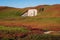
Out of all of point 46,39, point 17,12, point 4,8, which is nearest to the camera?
point 46,39

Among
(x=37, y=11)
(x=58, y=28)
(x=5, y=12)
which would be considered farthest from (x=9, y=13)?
(x=58, y=28)

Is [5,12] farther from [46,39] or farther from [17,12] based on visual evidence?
[46,39]

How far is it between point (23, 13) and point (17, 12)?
14.8ft

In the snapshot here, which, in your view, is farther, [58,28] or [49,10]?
[49,10]

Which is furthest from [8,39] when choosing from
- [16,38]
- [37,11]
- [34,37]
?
[37,11]

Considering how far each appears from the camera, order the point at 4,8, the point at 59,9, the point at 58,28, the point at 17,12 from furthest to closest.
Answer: the point at 4,8 → the point at 17,12 → the point at 59,9 → the point at 58,28

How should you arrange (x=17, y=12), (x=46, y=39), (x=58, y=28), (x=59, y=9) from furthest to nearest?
(x=17, y=12) → (x=59, y=9) → (x=58, y=28) → (x=46, y=39)

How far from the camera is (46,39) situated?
27719 millimetres

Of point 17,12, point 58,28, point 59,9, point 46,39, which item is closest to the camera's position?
point 46,39

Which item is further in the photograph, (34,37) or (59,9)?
(59,9)

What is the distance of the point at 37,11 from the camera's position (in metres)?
82.2

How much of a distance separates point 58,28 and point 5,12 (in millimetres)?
52727

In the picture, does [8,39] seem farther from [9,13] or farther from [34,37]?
[9,13]

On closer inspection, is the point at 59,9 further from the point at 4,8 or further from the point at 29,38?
the point at 29,38
